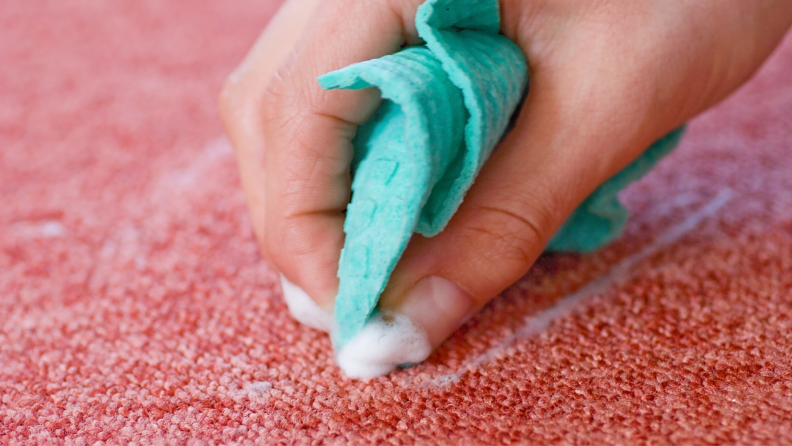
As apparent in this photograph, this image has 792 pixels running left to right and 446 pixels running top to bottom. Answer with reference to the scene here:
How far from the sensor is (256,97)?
621mm

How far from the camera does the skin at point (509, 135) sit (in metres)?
0.49

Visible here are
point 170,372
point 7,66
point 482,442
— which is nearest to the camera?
point 482,442

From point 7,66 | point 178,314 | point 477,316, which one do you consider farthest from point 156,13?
point 477,316

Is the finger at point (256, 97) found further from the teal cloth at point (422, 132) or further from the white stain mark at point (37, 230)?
the white stain mark at point (37, 230)

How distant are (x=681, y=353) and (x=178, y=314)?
0.45 metres

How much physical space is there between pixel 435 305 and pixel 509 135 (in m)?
0.15

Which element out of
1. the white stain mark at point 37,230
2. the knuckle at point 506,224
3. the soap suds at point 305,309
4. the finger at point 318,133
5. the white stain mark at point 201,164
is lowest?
the white stain mark at point 201,164

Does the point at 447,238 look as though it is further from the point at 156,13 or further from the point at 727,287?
the point at 156,13

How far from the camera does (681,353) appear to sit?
510mm

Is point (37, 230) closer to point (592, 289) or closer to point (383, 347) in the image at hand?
point (383, 347)

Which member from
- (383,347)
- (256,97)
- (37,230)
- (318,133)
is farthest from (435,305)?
(37,230)

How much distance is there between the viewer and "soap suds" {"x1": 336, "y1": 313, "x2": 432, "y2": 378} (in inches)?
19.2

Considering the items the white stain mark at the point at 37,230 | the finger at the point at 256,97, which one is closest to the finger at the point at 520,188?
the finger at the point at 256,97

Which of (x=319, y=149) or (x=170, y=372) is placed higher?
(x=319, y=149)
